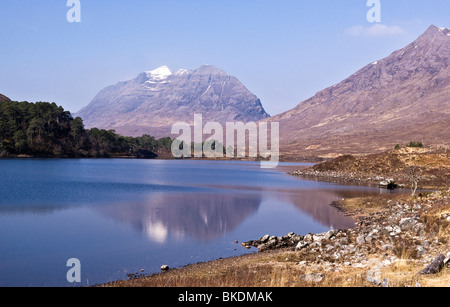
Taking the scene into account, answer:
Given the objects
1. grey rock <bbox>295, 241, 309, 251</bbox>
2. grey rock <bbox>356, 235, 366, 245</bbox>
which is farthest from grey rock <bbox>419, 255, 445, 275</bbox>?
grey rock <bbox>295, 241, 309, 251</bbox>

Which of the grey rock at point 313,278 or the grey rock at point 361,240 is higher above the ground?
the grey rock at point 313,278

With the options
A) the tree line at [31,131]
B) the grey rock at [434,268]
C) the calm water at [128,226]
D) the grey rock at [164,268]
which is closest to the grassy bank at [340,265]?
the grey rock at [434,268]

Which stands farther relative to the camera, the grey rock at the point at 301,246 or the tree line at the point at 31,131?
the tree line at the point at 31,131

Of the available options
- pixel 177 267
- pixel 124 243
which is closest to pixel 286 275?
pixel 177 267

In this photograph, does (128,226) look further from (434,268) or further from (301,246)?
(434,268)

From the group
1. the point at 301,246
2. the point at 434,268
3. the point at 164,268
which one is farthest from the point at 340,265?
the point at 164,268

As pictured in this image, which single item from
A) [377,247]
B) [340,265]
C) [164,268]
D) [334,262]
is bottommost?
[164,268]

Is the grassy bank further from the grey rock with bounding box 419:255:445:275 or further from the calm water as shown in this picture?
the calm water

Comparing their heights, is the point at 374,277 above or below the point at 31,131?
below

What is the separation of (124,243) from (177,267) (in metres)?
7.61

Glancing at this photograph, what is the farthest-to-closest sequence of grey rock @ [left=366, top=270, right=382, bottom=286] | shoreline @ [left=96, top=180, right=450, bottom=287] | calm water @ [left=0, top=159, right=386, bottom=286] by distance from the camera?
calm water @ [left=0, top=159, right=386, bottom=286] < shoreline @ [left=96, top=180, right=450, bottom=287] < grey rock @ [left=366, top=270, right=382, bottom=286]

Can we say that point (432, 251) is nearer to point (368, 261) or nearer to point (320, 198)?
point (368, 261)

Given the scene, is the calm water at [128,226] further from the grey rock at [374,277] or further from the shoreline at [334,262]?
the grey rock at [374,277]
